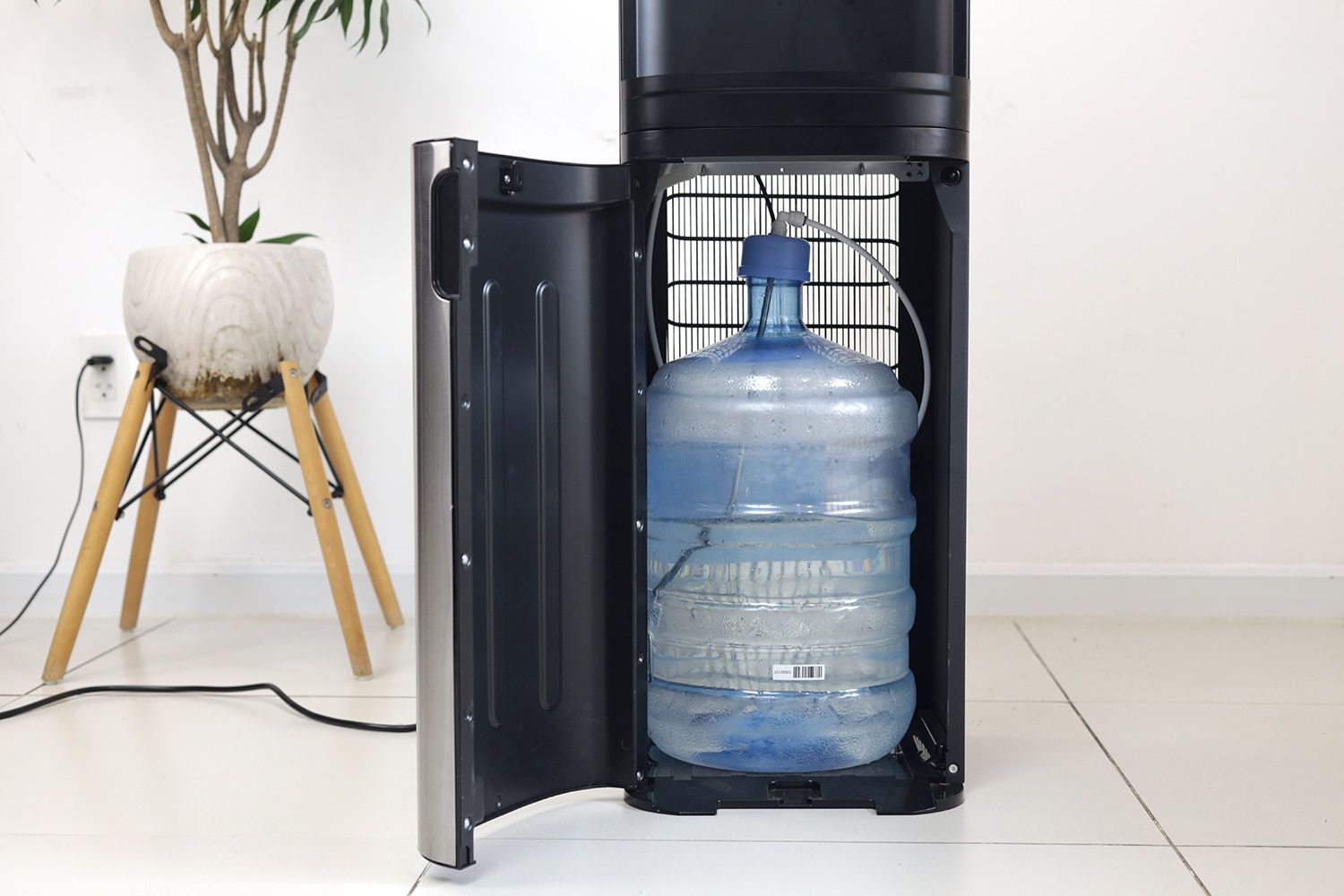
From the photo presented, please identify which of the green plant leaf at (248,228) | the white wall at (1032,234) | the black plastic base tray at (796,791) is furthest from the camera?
the white wall at (1032,234)

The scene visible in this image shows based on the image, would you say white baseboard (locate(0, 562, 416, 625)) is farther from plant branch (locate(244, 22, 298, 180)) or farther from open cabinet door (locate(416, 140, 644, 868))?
open cabinet door (locate(416, 140, 644, 868))

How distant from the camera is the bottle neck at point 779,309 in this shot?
3.70 ft

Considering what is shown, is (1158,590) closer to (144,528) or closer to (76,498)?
(144,528)

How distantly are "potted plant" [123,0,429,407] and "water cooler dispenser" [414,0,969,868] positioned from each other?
22.3 inches

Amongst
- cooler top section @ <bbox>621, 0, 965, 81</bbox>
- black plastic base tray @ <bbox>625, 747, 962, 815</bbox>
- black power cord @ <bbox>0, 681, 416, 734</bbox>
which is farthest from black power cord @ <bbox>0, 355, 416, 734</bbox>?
cooler top section @ <bbox>621, 0, 965, 81</bbox>

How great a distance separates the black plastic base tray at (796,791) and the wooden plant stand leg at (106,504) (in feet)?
2.57

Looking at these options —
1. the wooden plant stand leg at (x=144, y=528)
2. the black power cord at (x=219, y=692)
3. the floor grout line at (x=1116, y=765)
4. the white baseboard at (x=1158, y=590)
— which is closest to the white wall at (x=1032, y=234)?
the white baseboard at (x=1158, y=590)

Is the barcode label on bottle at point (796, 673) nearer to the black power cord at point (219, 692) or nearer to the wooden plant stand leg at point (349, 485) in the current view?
the black power cord at point (219, 692)

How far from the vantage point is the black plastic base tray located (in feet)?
3.53

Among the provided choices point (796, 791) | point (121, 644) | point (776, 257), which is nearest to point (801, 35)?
point (776, 257)

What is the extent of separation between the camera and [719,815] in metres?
1.07

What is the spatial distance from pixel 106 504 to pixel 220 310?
27 cm

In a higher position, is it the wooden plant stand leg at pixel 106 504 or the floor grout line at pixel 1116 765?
the wooden plant stand leg at pixel 106 504

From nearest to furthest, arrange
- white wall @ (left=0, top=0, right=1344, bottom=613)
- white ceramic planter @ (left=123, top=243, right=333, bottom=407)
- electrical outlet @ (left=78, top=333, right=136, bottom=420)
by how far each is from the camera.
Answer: white ceramic planter @ (left=123, top=243, right=333, bottom=407), white wall @ (left=0, top=0, right=1344, bottom=613), electrical outlet @ (left=78, top=333, right=136, bottom=420)
